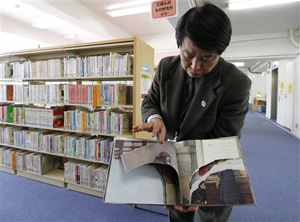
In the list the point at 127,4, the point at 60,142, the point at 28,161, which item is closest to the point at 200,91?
the point at 60,142

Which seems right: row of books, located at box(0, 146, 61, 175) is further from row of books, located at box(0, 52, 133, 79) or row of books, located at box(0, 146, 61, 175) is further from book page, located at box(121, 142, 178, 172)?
book page, located at box(121, 142, 178, 172)

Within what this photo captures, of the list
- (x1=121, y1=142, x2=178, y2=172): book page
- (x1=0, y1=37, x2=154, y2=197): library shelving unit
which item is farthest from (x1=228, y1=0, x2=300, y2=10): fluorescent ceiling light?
(x1=121, y1=142, x2=178, y2=172): book page

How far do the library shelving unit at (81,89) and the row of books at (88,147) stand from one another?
0.07 feet

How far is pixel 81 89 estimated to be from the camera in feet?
7.73

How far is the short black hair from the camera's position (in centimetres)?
64

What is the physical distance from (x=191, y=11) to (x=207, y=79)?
29cm

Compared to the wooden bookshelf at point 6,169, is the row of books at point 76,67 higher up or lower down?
higher up

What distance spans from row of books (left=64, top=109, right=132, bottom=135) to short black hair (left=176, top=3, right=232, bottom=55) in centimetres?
163

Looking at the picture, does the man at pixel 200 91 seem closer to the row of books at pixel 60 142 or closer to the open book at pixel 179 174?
the open book at pixel 179 174

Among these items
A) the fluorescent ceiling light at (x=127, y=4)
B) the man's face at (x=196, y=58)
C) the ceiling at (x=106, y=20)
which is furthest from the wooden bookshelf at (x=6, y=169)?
the fluorescent ceiling light at (x=127, y=4)

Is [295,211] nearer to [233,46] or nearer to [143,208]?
[143,208]

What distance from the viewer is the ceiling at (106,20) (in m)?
4.13

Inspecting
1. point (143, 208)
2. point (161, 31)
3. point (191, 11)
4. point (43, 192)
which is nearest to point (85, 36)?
point (161, 31)

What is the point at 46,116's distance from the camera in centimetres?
258
